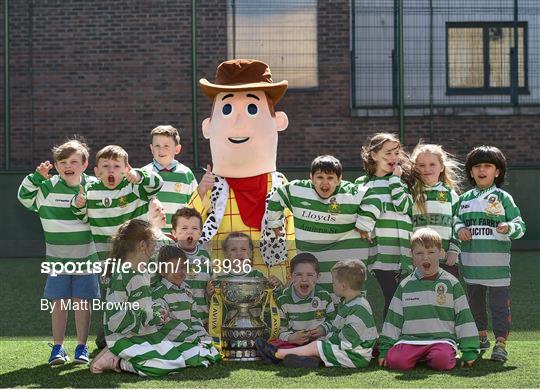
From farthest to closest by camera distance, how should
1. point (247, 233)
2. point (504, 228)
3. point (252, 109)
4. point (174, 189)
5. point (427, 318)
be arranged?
point (174, 189), point (252, 109), point (247, 233), point (504, 228), point (427, 318)

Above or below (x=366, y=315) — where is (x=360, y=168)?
above

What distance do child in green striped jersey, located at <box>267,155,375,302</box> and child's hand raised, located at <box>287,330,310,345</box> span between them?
279mm

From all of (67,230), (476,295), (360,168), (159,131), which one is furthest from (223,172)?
(360,168)

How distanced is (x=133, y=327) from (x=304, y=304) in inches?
39.9

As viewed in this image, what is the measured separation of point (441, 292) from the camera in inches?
217

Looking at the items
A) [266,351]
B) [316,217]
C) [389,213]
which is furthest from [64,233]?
[389,213]

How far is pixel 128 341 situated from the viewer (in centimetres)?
536

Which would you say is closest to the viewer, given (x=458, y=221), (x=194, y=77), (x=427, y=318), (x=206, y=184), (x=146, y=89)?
(x=427, y=318)

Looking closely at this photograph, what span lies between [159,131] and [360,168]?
6600 millimetres

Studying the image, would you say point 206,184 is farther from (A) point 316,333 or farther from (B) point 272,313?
(A) point 316,333

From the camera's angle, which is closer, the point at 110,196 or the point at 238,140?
the point at 110,196

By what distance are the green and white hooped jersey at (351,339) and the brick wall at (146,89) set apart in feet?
26.4

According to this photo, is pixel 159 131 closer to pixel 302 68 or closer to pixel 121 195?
pixel 121 195

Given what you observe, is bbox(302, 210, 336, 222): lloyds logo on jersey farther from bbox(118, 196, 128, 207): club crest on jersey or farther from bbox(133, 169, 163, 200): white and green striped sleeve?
bbox(118, 196, 128, 207): club crest on jersey
